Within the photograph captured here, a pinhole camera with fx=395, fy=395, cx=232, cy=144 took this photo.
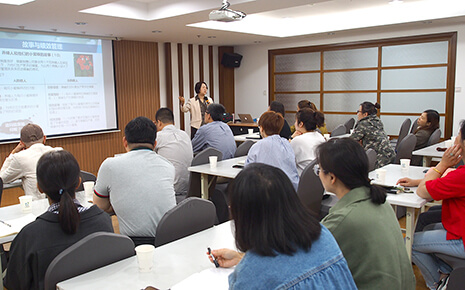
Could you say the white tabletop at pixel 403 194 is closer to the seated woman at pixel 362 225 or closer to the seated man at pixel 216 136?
the seated woman at pixel 362 225

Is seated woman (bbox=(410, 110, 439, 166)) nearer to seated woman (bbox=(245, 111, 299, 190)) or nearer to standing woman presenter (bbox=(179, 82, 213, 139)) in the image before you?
seated woman (bbox=(245, 111, 299, 190))

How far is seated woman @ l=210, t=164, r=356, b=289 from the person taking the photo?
110cm

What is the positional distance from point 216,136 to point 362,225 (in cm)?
322

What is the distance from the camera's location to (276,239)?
1.10 meters

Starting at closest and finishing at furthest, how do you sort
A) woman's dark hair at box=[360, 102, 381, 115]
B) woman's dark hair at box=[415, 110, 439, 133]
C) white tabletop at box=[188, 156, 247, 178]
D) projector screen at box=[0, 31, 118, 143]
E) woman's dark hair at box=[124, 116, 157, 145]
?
woman's dark hair at box=[124, 116, 157, 145], white tabletop at box=[188, 156, 247, 178], woman's dark hair at box=[360, 102, 381, 115], woman's dark hair at box=[415, 110, 439, 133], projector screen at box=[0, 31, 118, 143]

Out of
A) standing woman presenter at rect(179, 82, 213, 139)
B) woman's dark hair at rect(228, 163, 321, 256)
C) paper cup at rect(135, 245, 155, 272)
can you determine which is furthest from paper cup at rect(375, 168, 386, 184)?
standing woman presenter at rect(179, 82, 213, 139)

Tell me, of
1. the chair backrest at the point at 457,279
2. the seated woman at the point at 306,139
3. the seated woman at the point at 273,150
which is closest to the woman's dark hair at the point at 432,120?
the seated woman at the point at 306,139

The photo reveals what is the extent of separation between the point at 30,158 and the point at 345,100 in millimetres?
6658

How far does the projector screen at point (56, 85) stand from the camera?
6.30 meters

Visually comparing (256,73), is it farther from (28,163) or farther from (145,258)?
A: (145,258)

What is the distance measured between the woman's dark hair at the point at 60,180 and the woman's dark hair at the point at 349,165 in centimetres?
119

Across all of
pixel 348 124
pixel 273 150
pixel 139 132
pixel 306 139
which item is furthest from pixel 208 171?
pixel 348 124

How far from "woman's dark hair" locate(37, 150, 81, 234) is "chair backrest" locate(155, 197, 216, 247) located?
446 mm

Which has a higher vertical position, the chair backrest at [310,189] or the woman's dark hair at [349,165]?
the woman's dark hair at [349,165]
